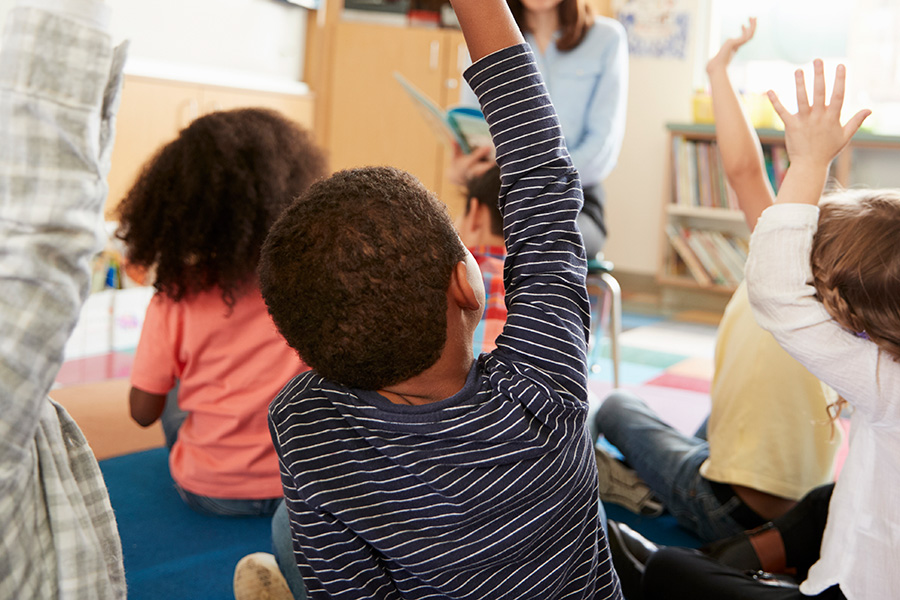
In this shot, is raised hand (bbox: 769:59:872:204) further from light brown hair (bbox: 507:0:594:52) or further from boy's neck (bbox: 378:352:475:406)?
light brown hair (bbox: 507:0:594:52)

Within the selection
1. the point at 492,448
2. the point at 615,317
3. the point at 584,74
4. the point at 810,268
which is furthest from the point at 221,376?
the point at 584,74

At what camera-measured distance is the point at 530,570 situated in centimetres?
70

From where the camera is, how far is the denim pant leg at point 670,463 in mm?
1371

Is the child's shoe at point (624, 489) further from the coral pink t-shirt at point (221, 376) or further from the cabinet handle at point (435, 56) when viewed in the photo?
the cabinet handle at point (435, 56)

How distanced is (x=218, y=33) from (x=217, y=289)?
197 centimetres

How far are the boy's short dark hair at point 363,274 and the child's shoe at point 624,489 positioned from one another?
984 mm

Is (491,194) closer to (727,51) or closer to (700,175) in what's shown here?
(727,51)

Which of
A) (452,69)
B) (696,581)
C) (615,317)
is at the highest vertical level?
(452,69)

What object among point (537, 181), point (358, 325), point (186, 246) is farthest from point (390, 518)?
point (186, 246)

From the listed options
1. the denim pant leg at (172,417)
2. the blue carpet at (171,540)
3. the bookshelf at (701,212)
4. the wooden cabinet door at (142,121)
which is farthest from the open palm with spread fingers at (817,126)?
the bookshelf at (701,212)

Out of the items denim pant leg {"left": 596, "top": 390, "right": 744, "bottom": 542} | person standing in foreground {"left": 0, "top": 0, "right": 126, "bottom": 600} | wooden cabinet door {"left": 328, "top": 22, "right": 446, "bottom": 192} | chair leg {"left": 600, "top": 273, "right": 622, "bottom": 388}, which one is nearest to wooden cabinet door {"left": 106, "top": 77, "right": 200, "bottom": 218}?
wooden cabinet door {"left": 328, "top": 22, "right": 446, "bottom": 192}

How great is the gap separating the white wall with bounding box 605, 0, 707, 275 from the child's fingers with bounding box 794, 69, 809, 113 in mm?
2912

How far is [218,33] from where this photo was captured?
2979 mm

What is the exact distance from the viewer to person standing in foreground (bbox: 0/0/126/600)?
0.41 m
